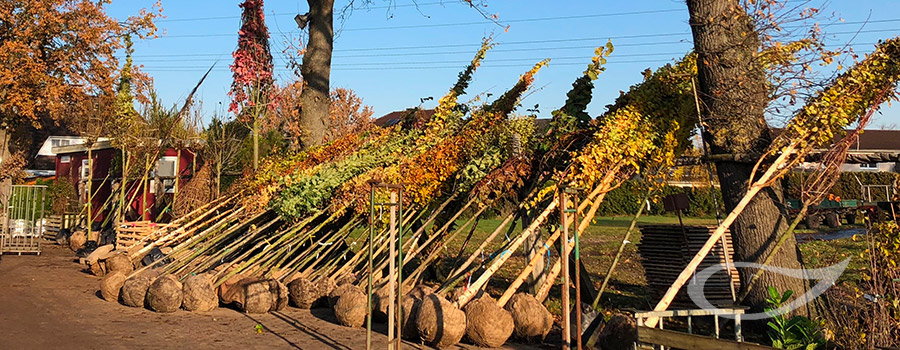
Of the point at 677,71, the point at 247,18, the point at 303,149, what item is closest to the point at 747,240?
the point at 677,71

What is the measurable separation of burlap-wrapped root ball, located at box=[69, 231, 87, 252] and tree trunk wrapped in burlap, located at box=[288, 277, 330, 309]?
11.3m

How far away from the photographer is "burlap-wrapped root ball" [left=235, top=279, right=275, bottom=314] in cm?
966

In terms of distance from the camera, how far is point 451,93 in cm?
1334

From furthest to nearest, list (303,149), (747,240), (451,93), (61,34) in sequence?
(61,34) → (303,149) → (451,93) → (747,240)

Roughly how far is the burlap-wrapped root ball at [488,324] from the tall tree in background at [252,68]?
10.7m

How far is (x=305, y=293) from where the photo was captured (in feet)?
33.1

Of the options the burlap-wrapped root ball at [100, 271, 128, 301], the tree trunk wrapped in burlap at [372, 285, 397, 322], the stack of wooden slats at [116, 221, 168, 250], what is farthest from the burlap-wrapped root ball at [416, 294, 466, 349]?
the stack of wooden slats at [116, 221, 168, 250]

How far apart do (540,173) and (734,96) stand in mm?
2796

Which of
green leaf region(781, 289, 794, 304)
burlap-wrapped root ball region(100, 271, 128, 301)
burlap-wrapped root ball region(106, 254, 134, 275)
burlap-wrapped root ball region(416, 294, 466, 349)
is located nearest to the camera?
burlap-wrapped root ball region(416, 294, 466, 349)

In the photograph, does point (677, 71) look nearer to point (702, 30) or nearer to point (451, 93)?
point (702, 30)

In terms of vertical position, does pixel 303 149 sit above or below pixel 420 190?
above

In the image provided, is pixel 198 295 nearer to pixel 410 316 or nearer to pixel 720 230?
pixel 410 316

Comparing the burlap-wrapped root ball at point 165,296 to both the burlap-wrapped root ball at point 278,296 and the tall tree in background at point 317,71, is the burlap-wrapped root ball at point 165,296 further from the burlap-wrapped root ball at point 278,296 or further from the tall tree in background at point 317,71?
the tall tree in background at point 317,71

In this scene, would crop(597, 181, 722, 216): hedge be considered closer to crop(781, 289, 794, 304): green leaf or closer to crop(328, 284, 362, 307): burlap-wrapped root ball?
crop(328, 284, 362, 307): burlap-wrapped root ball
